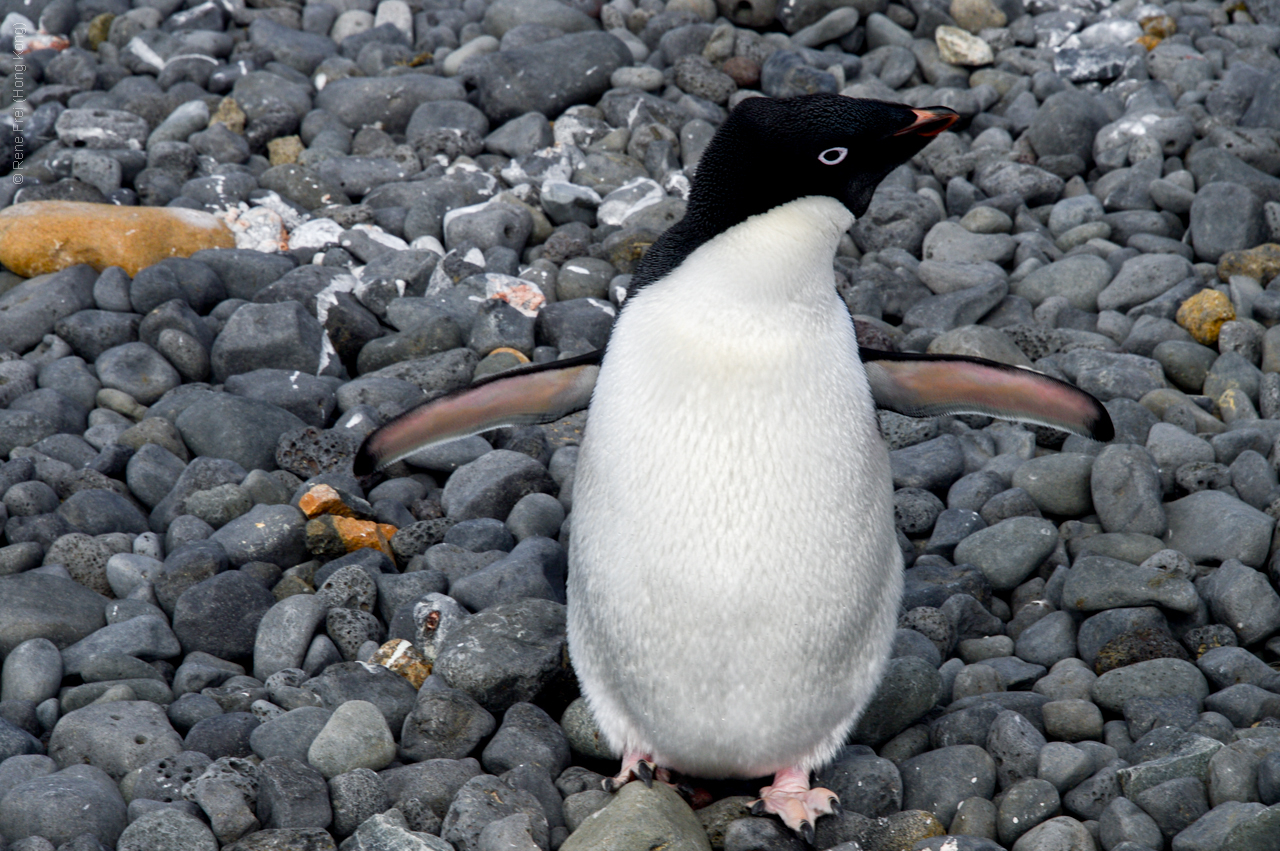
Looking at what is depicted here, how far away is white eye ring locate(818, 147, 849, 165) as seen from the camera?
1855mm

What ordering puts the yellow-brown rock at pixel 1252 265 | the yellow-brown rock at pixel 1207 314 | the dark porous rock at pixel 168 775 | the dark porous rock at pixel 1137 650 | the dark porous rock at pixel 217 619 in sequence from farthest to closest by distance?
the yellow-brown rock at pixel 1252 265
the yellow-brown rock at pixel 1207 314
the dark porous rock at pixel 217 619
the dark porous rock at pixel 1137 650
the dark porous rock at pixel 168 775

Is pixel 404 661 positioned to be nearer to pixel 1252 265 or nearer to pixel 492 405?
pixel 492 405

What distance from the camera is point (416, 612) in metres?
2.54

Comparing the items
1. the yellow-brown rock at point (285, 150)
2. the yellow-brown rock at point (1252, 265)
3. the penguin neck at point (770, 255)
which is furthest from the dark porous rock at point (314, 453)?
the yellow-brown rock at point (1252, 265)

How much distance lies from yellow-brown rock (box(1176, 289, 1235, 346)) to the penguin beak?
2.00 metres

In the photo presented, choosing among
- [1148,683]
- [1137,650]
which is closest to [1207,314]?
[1137,650]

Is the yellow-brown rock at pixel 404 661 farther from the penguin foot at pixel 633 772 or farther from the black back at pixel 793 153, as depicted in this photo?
the black back at pixel 793 153

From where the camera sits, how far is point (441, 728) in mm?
2240

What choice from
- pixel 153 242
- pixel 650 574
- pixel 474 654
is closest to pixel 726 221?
pixel 650 574

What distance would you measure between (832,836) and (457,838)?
0.66 m

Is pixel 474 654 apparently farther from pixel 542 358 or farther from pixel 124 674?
pixel 542 358

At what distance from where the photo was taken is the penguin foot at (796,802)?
204cm

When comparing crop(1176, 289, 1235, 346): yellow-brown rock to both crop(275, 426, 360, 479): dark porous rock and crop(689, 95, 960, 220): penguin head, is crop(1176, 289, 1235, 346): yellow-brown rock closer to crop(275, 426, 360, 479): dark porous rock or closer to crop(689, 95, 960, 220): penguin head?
crop(689, 95, 960, 220): penguin head

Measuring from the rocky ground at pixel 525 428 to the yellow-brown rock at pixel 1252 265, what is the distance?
0.04 ft
